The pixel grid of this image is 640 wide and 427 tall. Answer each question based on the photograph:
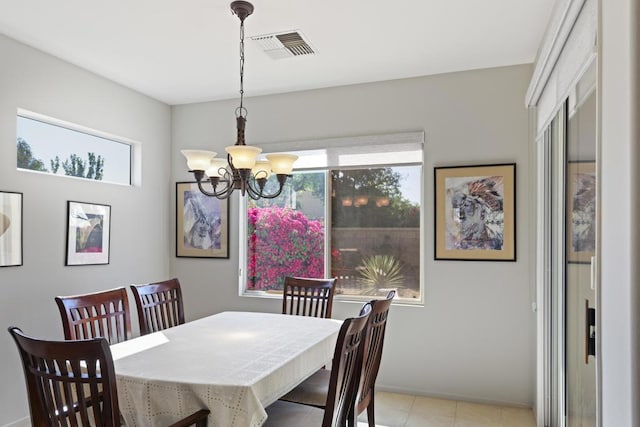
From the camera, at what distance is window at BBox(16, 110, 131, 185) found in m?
3.28

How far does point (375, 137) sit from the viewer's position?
389 cm

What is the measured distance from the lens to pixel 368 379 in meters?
2.49

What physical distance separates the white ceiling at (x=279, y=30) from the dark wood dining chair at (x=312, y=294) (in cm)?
167

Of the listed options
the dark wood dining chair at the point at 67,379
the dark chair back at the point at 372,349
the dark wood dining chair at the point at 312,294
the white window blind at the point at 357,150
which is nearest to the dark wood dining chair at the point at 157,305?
the dark wood dining chair at the point at 312,294

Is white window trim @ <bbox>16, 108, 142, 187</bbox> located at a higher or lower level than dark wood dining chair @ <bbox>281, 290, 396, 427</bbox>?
higher

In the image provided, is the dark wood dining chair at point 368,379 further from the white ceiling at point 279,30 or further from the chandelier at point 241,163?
the white ceiling at point 279,30

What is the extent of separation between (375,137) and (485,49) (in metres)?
1.08

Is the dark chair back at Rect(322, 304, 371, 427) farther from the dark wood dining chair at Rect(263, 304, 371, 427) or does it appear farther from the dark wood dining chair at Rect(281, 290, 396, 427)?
the dark wood dining chair at Rect(281, 290, 396, 427)

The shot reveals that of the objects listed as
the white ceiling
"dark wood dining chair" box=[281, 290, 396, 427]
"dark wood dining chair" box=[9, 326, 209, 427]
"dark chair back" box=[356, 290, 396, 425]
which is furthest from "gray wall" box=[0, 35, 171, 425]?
"dark chair back" box=[356, 290, 396, 425]

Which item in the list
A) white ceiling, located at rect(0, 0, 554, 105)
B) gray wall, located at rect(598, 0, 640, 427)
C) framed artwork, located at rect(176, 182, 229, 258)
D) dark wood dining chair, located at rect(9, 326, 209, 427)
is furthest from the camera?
framed artwork, located at rect(176, 182, 229, 258)

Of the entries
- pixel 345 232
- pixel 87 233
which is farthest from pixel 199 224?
pixel 345 232

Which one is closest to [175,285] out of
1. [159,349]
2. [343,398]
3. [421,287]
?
[159,349]

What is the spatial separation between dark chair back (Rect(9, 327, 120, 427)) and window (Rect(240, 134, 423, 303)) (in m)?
2.67

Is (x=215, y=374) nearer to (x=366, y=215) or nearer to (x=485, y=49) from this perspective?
(x=366, y=215)
